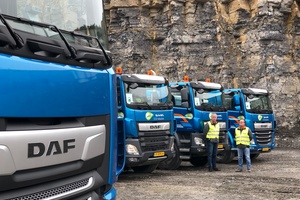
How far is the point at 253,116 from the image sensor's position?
14.3 meters

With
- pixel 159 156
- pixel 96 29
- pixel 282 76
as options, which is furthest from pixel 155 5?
pixel 96 29

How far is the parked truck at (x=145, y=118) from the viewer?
9.10 meters

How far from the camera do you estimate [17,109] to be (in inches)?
85.0

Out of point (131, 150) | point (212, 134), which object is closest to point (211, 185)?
Answer: point (131, 150)

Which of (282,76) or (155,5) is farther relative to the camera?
(155,5)

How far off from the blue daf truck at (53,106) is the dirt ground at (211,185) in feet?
A: 15.4

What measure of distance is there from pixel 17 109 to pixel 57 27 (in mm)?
983

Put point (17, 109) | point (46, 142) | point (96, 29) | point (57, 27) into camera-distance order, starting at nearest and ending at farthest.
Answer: point (17, 109)
point (46, 142)
point (57, 27)
point (96, 29)

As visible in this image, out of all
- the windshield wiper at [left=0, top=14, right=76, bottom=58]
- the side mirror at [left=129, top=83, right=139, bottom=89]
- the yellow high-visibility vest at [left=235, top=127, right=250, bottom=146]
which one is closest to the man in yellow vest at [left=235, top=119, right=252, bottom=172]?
the yellow high-visibility vest at [left=235, top=127, right=250, bottom=146]

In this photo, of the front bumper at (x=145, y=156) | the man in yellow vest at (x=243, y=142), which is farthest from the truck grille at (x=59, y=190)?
the man in yellow vest at (x=243, y=142)

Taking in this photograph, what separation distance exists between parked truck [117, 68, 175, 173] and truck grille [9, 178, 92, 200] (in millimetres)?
6021

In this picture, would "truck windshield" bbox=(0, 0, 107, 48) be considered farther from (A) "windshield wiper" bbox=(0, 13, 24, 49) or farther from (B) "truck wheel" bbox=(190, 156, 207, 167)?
(B) "truck wheel" bbox=(190, 156, 207, 167)

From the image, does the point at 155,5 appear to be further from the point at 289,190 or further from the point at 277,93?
the point at 289,190

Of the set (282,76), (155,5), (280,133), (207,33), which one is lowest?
(280,133)
